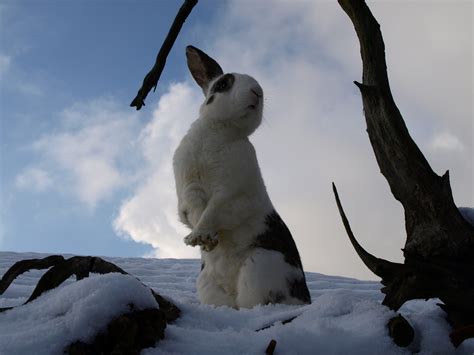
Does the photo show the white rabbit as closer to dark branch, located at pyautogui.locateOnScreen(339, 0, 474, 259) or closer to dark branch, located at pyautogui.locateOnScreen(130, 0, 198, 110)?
dark branch, located at pyautogui.locateOnScreen(130, 0, 198, 110)

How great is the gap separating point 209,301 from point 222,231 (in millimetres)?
393

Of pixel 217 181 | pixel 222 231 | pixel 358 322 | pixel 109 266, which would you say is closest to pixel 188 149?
pixel 217 181

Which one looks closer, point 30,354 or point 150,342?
point 30,354

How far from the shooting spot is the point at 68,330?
42.5 inches

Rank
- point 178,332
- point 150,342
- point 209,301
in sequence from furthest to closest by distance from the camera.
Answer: point 209,301
point 178,332
point 150,342

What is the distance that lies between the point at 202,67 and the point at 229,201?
1067 millimetres

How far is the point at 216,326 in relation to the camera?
5.04ft

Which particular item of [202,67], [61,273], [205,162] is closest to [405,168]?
[61,273]

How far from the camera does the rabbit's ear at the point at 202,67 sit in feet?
11.8

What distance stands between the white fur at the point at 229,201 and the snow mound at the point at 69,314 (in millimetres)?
1697

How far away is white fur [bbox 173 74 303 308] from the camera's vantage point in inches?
114

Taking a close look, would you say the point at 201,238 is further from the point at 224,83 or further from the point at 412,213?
the point at 412,213

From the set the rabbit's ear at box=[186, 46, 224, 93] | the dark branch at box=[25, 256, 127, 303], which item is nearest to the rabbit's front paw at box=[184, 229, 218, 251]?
the rabbit's ear at box=[186, 46, 224, 93]

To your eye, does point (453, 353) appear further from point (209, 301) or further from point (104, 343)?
point (209, 301)
